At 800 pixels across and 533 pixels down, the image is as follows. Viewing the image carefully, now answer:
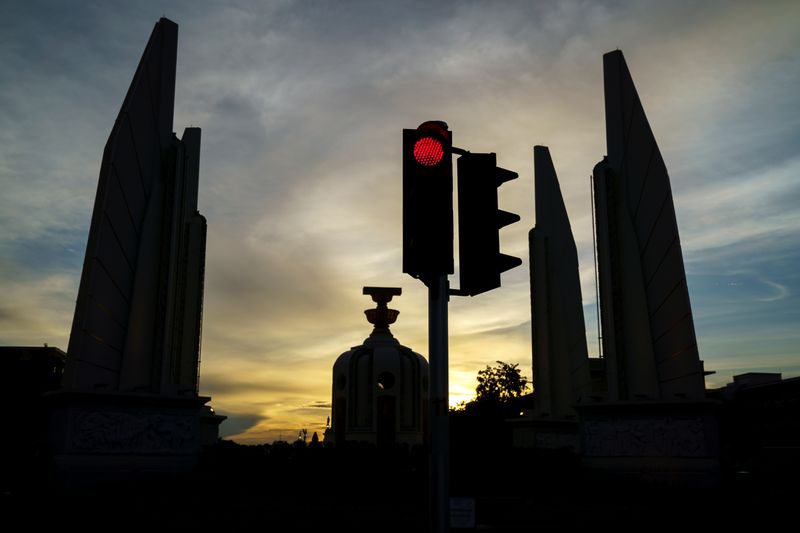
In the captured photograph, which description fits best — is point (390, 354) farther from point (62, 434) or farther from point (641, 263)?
point (62, 434)

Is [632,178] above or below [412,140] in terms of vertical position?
above

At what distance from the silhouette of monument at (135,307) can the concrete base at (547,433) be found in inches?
579

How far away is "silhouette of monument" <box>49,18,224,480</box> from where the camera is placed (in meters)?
14.4

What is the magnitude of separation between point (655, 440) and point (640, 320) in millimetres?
3838

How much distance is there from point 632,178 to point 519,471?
950cm

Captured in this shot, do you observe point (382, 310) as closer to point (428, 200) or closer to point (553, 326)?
point (553, 326)

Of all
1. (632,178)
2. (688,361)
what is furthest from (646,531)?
(632,178)

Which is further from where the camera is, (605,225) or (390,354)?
(390,354)

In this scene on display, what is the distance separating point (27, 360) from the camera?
40656mm

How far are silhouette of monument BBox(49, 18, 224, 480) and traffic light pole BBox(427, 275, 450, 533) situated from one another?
12532mm

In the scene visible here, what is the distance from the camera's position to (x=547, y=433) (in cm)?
2753

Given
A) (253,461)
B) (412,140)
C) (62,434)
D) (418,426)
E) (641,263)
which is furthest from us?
(418,426)

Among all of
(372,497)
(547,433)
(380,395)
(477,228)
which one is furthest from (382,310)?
(477,228)

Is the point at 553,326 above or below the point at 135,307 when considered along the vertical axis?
above
